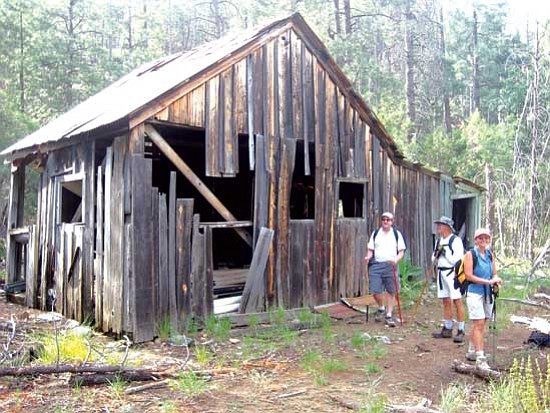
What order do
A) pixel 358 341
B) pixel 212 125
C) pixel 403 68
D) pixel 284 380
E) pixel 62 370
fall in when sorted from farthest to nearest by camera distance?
pixel 403 68 < pixel 212 125 < pixel 358 341 < pixel 284 380 < pixel 62 370

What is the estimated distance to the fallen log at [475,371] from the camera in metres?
6.59

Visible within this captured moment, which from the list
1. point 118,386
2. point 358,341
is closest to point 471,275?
point 358,341

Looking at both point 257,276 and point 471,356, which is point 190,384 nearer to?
point 471,356

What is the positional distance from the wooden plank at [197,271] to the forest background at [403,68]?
1072 cm

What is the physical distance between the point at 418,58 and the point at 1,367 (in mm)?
31436

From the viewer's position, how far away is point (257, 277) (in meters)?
10.2

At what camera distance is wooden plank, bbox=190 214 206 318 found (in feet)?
30.6

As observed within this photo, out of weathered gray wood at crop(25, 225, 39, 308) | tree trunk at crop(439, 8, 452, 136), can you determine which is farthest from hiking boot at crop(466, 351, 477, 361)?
tree trunk at crop(439, 8, 452, 136)

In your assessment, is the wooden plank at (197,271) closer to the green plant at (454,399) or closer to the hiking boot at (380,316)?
the hiking boot at (380,316)

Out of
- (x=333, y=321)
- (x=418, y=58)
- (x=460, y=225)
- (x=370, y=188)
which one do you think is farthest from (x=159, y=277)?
(x=418, y=58)

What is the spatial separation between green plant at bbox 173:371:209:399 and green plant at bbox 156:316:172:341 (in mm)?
2178

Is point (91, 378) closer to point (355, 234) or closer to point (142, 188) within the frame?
point (142, 188)

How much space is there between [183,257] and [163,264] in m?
0.38

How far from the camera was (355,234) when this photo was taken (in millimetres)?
12141
